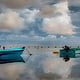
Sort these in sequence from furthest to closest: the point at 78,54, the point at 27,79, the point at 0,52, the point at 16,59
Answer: the point at 78,54 < the point at 16,59 < the point at 0,52 < the point at 27,79

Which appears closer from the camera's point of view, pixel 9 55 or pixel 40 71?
pixel 40 71

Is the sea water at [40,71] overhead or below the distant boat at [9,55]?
below

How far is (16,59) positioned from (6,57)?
94.5 inches

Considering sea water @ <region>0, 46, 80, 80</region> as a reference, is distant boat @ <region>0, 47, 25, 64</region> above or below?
above

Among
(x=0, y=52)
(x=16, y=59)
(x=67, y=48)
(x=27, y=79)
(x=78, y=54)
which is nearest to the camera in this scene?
(x=27, y=79)

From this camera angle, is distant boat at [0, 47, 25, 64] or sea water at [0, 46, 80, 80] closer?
sea water at [0, 46, 80, 80]

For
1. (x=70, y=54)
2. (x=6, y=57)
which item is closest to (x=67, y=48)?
(x=70, y=54)

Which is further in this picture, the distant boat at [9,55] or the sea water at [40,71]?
the distant boat at [9,55]

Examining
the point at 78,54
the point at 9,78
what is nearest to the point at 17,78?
the point at 9,78

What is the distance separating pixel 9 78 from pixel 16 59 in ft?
81.6

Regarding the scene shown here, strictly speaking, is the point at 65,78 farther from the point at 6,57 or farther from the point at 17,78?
the point at 6,57

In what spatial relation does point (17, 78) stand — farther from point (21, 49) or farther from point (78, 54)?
point (78, 54)

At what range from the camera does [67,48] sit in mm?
53375

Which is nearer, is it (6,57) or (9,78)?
(9,78)
